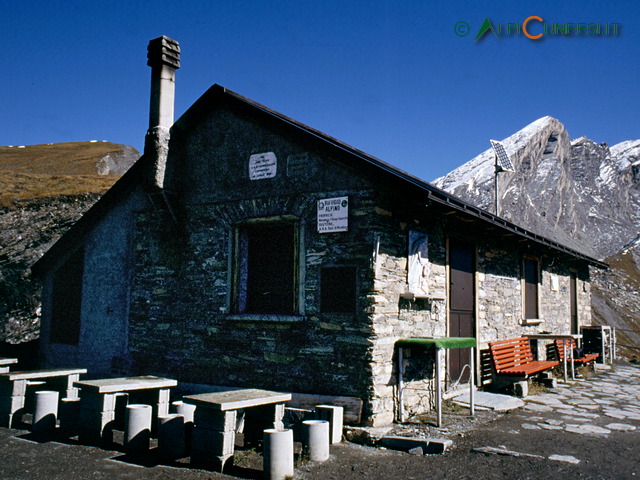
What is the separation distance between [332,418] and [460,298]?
3619mm

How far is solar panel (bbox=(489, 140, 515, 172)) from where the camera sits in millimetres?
13844

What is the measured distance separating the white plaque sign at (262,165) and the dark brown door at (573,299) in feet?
34.3

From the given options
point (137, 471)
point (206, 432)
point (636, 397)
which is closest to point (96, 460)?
point (137, 471)

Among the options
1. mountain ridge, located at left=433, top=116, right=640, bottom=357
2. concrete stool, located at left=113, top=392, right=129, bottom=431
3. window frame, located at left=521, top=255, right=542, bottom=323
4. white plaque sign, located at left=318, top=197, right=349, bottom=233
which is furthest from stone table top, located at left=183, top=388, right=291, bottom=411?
mountain ridge, located at left=433, top=116, right=640, bottom=357

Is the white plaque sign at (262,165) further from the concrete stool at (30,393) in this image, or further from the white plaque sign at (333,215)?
the concrete stool at (30,393)

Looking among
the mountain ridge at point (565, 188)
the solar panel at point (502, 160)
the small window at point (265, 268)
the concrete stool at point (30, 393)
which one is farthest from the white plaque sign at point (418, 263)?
the mountain ridge at point (565, 188)

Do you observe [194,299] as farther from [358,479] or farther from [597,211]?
[597,211]

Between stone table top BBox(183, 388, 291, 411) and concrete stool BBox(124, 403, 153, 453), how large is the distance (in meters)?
0.62

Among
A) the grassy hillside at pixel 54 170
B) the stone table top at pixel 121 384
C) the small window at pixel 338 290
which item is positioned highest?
the grassy hillside at pixel 54 170

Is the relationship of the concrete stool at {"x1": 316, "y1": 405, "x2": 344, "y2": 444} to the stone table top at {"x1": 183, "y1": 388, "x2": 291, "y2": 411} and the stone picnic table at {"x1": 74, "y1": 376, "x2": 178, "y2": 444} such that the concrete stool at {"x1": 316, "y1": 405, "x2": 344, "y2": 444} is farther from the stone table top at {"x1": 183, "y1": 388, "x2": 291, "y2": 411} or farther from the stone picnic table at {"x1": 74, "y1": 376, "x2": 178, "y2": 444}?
the stone picnic table at {"x1": 74, "y1": 376, "x2": 178, "y2": 444}

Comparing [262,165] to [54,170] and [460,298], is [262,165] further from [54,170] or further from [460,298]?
[54,170]

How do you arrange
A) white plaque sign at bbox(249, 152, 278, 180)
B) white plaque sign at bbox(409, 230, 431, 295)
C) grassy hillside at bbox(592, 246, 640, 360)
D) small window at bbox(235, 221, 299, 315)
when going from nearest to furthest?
white plaque sign at bbox(409, 230, 431, 295) < small window at bbox(235, 221, 299, 315) < white plaque sign at bbox(249, 152, 278, 180) < grassy hillside at bbox(592, 246, 640, 360)

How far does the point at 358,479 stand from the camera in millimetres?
5023

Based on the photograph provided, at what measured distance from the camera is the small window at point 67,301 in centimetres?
1010
